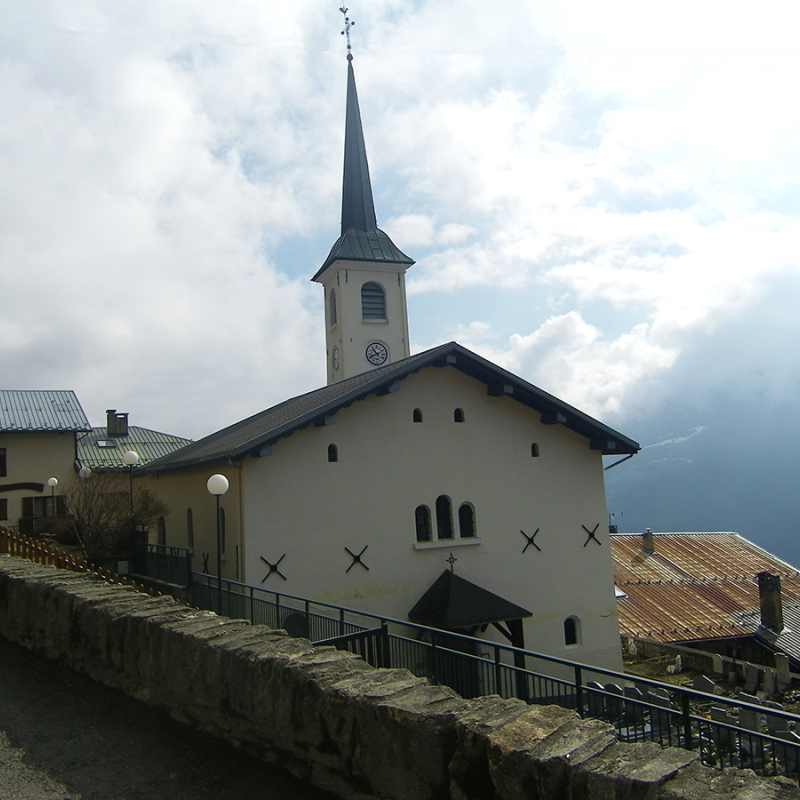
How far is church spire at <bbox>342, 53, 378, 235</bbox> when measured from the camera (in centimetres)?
4250

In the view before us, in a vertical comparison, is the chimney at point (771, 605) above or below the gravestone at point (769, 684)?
above

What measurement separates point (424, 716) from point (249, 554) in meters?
11.4

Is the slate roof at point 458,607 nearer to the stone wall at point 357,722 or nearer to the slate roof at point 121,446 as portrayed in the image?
the stone wall at point 357,722

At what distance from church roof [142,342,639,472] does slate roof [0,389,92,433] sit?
17.8 metres

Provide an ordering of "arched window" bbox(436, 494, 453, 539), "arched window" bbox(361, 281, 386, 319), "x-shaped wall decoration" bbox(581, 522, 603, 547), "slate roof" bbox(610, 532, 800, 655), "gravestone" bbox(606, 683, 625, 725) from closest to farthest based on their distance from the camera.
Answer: "gravestone" bbox(606, 683, 625, 725) → "arched window" bbox(436, 494, 453, 539) → "x-shaped wall decoration" bbox(581, 522, 603, 547) → "slate roof" bbox(610, 532, 800, 655) → "arched window" bbox(361, 281, 386, 319)

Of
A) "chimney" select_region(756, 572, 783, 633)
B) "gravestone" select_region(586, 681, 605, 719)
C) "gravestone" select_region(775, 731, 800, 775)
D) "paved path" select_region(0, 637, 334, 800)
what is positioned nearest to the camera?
"gravestone" select_region(775, 731, 800, 775)

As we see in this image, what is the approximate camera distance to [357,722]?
14.0 ft

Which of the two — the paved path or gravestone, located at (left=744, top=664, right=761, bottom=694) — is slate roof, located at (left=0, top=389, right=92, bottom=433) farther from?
the paved path

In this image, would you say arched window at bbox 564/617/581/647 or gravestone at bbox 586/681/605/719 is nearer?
gravestone at bbox 586/681/605/719

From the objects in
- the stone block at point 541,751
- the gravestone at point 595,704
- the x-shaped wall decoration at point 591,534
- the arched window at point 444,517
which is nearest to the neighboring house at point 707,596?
the x-shaped wall decoration at point 591,534

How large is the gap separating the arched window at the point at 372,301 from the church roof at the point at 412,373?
20288mm

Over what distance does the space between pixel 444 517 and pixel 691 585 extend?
1905cm

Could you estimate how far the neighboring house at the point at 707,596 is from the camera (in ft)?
89.4

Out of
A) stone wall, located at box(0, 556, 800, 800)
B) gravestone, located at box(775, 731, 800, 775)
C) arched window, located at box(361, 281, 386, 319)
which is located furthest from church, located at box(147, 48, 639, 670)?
arched window, located at box(361, 281, 386, 319)
